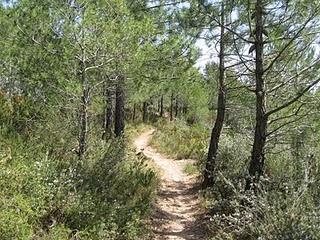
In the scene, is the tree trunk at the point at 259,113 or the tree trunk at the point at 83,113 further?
the tree trunk at the point at 83,113

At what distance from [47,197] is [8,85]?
3.92m

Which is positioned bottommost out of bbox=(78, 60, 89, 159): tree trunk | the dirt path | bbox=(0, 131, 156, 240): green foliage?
the dirt path

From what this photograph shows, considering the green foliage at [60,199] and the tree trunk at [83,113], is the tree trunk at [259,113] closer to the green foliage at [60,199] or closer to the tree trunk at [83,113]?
the green foliage at [60,199]

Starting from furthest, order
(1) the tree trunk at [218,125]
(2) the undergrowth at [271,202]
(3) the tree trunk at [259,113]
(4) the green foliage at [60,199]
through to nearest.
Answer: (1) the tree trunk at [218,125]
(3) the tree trunk at [259,113]
(2) the undergrowth at [271,202]
(4) the green foliage at [60,199]

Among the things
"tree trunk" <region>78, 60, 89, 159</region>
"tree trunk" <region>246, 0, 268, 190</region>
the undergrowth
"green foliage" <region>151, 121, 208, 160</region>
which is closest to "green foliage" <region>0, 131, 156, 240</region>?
"tree trunk" <region>78, 60, 89, 159</region>

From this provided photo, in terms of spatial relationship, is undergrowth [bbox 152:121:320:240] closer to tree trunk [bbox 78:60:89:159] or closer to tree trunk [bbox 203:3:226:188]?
tree trunk [bbox 203:3:226:188]

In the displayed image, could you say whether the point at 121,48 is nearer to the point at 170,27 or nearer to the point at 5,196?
the point at 170,27

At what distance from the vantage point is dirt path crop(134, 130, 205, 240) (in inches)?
287

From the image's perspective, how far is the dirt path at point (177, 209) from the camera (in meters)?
7.29

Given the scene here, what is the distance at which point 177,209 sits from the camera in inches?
360

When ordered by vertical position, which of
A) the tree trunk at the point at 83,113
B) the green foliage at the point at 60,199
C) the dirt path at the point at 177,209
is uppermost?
the tree trunk at the point at 83,113

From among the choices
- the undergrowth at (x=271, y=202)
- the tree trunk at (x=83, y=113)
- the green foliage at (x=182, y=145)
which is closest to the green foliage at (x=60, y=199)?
the tree trunk at (x=83, y=113)

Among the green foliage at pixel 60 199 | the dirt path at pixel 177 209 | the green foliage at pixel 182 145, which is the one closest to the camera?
the green foliage at pixel 60 199

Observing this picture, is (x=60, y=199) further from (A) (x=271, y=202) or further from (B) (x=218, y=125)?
(B) (x=218, y=125)
